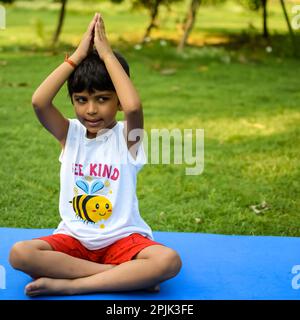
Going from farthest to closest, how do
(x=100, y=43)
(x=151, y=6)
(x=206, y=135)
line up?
1. (x=151, y=6)
2. (x=206, y=135)
3. (x=100, y=43)

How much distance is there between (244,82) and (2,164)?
3284 millimetres

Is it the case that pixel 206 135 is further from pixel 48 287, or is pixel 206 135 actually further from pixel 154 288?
pixel 48 287

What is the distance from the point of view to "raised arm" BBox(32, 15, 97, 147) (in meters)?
2.66

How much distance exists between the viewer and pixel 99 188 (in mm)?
2713

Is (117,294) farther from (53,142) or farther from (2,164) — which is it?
(53,142)

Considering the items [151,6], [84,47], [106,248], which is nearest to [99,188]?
[106,248]

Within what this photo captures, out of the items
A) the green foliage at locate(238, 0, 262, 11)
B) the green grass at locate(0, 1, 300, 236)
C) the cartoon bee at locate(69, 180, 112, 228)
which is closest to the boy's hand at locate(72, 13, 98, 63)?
the cartoon bee at locate(69, 180, 112, 228)

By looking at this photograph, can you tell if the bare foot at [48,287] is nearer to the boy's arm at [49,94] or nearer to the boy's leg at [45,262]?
the boy's leg at [45,262]

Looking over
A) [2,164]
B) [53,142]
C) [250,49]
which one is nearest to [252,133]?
[53,142]

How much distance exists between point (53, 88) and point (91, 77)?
15cm

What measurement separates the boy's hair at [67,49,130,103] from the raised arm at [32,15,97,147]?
3cm

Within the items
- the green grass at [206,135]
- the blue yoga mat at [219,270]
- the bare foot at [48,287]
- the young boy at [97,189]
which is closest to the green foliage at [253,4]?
the green grass at [206,135]

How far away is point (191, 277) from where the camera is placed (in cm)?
276

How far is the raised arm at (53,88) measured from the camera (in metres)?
2.66
